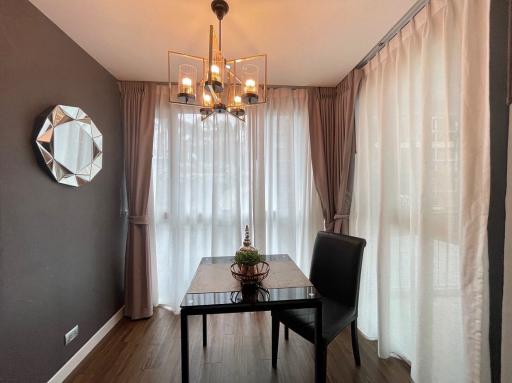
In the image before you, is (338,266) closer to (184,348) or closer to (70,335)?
(184,348)

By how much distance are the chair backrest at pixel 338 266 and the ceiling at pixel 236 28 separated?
62.9 inches

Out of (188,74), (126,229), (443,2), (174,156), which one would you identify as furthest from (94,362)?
(443,2)

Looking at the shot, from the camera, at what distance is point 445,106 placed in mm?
1423

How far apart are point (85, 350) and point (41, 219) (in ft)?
4.02

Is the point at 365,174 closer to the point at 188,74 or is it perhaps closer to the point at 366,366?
the point at 366,366

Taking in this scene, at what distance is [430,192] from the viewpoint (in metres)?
1.54

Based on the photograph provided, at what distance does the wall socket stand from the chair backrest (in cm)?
198

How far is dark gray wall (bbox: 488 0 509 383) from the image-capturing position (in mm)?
1189

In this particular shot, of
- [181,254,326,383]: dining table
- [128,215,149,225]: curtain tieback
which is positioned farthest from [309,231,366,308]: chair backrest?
[128,215,149,225]: curtain tieback

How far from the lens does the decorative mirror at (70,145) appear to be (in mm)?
1603

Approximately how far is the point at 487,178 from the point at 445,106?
0.52 meters

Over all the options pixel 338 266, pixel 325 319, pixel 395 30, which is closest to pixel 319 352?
pixel 325 319

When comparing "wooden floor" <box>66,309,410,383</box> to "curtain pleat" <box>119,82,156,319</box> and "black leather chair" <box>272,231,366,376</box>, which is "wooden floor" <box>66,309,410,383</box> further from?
"curtain pleat" <box>119,82,156,319</box>

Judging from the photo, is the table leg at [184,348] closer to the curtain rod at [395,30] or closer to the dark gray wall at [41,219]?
the dark gray wall at [41,219]
